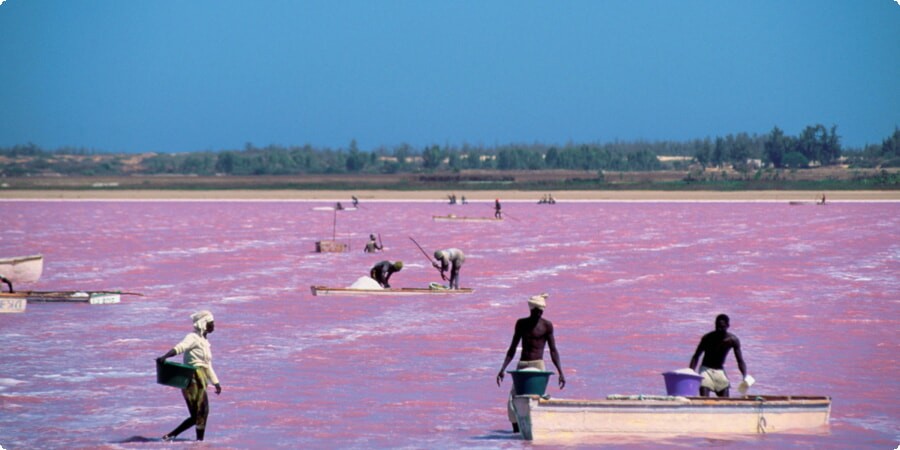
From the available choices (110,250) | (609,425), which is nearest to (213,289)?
(110,250)

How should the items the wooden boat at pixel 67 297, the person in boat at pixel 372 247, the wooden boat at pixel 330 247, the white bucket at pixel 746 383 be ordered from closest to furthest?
the white bucket at pixel 746 383, the wooden boat at pixel 67 297, the person in boat at pixel 372 247, the wooden boat at pixel 330 247

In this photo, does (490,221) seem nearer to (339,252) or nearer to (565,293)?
(339,252)

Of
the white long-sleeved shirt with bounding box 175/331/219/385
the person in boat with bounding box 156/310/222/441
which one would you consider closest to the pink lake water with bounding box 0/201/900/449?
the person in boat with bounding box 156/310/222/441

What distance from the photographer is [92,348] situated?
2186 centimetres

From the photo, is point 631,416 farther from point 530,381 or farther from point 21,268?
point 21,268

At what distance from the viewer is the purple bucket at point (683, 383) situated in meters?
14.1

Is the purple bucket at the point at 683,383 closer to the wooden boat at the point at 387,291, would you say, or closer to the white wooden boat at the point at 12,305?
the wooden boat at the point at 387,291

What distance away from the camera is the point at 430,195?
124 m

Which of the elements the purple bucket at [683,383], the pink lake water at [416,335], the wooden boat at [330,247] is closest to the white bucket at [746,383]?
the purple bucket at [683,383]

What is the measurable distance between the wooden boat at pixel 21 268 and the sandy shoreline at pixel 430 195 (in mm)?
79568

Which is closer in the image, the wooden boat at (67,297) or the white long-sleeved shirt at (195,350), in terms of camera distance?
the white long-sleeved shirt at (195,350)

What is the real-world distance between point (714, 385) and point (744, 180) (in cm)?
12326

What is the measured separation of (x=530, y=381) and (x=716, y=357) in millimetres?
2047

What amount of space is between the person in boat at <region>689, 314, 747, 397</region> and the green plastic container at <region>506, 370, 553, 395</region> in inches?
64.0
